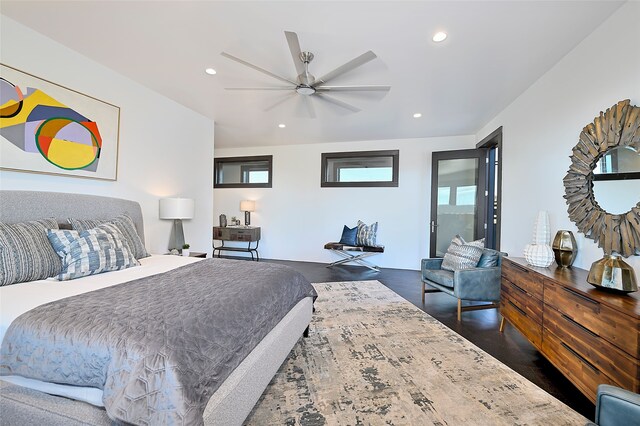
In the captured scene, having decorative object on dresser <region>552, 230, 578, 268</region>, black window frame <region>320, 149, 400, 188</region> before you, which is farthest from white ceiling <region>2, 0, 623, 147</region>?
black window frame <region>320, 149, 400, 188</region>

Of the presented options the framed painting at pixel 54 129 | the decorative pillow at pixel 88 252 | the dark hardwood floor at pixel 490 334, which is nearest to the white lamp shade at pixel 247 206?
the dark hardwood floor at pixel 490 334

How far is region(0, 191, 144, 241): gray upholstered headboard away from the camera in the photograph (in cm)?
198

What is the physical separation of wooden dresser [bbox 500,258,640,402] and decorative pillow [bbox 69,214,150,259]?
3506 millimetres

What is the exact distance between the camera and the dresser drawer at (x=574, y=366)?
1435 millimetres

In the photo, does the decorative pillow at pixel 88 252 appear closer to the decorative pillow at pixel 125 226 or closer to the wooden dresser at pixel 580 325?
the decorative pillow at pixel 125 226

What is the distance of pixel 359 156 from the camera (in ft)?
18.4

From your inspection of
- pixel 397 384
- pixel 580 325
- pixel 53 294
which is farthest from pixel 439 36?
pixel 53 294

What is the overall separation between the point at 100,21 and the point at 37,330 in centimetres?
231

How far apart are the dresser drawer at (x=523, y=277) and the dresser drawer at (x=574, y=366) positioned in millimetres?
310

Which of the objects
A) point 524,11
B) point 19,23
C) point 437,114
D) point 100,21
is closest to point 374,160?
point 437,114

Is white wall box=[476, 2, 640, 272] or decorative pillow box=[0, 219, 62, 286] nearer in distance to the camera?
decorative pillow box=[0, 219, 62, 286]

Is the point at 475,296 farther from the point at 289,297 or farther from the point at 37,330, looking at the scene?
the point at 37,330

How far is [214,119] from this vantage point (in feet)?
14.2

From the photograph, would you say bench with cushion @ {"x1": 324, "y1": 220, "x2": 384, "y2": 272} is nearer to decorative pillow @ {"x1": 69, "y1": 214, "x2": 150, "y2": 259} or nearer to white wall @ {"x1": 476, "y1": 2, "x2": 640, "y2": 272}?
white wall @ {"x1": 476, "y1": 2, "x2": 640, "y2": 272}
